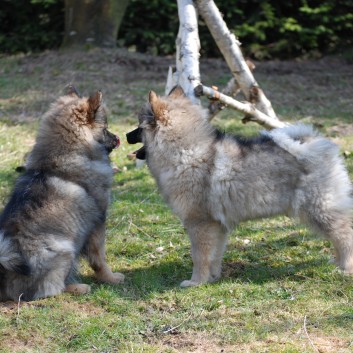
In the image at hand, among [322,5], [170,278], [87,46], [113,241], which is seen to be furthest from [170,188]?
[322,5]

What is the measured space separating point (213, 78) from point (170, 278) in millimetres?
8420

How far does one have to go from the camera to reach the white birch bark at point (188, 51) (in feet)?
25.2

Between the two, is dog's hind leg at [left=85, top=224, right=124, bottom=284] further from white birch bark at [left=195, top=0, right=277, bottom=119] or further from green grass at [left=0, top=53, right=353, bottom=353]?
white birch bark at [left=195, top=0, right=277, bottom=119]

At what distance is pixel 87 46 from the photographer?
14508mm

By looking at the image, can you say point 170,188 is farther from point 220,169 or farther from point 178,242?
point 178,242

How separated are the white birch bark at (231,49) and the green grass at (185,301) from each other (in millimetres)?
1744

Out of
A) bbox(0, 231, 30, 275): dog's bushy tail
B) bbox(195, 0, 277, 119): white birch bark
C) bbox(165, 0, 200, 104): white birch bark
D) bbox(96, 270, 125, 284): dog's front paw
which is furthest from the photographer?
bbox(195, 0, 277, 119): white birch bark

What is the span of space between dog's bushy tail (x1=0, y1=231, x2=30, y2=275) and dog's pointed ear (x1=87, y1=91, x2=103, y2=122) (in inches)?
51.2

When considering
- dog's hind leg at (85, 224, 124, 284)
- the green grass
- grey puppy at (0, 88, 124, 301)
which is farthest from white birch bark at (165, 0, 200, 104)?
dog's hind leg at (85, 224, 124, 284)

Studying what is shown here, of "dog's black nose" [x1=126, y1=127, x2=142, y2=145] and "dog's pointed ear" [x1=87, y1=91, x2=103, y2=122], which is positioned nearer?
"dog's pointed ear" [x1=87, y1=91, x2=103, y2=122]

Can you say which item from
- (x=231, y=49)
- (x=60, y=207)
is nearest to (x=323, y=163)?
(x=60, y=207)

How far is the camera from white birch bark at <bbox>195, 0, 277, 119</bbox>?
8.23 meters

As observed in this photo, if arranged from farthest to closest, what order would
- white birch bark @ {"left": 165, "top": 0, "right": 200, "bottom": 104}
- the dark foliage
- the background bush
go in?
the dark foliage < the background bush < white birch bark @ {"left": 165, "top": 0, "right": 200, "bottom": 104}

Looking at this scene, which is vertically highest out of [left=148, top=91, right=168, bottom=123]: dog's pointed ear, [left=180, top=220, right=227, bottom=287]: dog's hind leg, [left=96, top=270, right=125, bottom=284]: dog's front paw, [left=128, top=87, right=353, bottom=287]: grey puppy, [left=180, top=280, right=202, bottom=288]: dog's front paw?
[left=148, top=91, right=168, bottom=123]: dog's pointed ear
